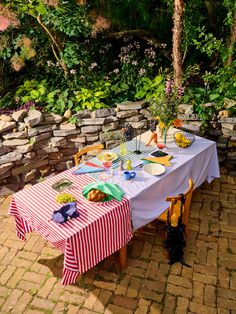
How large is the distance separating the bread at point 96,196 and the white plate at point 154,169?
0.74 metres

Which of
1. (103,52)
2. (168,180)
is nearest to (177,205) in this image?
(168,180)

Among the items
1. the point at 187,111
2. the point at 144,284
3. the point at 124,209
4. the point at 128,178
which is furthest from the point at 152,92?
the point at 144,284

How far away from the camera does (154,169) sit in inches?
153

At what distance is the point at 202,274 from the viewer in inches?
147

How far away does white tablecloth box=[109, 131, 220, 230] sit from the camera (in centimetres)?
360

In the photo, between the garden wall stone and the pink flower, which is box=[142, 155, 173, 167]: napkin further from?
the pink flower

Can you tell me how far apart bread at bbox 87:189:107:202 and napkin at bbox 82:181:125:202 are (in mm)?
36

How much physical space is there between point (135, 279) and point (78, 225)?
1.11 metres

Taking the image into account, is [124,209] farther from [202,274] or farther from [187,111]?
[187,111]

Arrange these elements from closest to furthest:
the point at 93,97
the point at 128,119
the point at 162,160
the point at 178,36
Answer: the point at 162,160 < the point at 178,36 < the point at 128,119 < the point at 93,97

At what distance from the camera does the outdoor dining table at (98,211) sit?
309cm

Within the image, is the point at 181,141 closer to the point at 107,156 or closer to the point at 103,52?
the point at 107,156

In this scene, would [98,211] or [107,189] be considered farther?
[107,189]

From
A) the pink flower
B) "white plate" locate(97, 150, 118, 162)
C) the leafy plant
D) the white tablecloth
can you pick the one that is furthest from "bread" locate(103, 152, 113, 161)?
the pink flower
